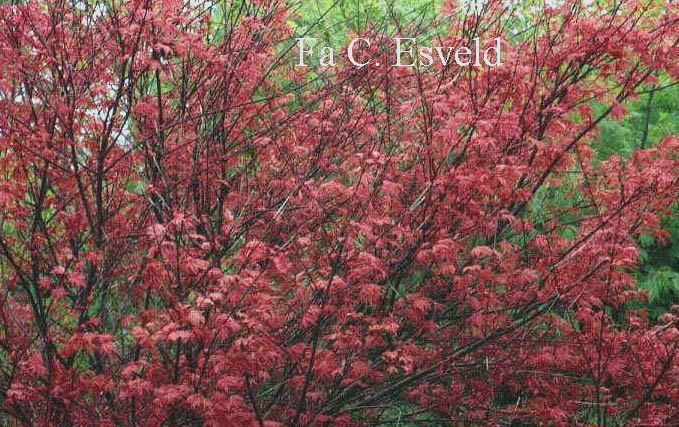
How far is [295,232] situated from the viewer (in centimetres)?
533

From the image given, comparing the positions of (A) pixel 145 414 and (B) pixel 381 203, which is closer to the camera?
(A) pixel 145 414

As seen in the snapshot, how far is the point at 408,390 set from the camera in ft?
19.4

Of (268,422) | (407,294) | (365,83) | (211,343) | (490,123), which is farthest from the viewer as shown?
(365,83)

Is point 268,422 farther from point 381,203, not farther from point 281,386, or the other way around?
point 381,203

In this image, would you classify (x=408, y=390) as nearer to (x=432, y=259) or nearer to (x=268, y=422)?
(x=432, y=259)

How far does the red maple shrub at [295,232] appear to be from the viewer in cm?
474

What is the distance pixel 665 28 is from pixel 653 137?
391cm

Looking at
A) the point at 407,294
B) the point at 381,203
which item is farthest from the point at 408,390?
the point at 381,203

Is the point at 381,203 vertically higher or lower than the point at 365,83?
lower

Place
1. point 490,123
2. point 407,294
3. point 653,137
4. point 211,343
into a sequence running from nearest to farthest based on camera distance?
point 211,343, point 490,123, point 407,294, point 653,137

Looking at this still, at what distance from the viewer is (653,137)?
921 centimetres

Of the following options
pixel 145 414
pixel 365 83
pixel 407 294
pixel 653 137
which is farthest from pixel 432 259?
pixel 653 137

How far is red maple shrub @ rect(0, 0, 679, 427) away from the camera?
4.74m

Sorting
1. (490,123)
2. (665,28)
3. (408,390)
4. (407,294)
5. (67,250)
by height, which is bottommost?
(408,390)
